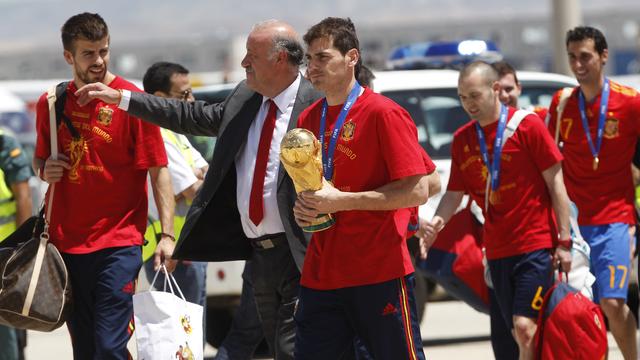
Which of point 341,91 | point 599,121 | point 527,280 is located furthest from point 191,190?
point 341,91

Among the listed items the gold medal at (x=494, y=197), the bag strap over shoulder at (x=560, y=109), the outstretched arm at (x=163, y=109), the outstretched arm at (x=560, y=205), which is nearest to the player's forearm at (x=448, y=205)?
the gold medal at (x=494, y=197)

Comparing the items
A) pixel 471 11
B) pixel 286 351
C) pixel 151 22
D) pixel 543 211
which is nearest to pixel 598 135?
pixel 543 211

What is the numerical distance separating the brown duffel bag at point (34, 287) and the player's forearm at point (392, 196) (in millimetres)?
1718

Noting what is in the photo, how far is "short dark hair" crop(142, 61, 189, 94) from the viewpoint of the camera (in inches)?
341

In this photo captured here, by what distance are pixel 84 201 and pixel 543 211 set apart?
2.36m

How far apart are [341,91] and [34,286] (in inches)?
70.6

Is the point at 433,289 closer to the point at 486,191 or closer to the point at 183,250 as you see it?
the point at 486,191

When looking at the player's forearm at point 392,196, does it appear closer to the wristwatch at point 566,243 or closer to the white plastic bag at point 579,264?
the wristwatch at point 566,243

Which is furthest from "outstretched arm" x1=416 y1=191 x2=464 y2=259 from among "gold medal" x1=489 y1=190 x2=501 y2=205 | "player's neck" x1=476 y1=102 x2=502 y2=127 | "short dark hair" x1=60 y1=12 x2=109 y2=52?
"short dark hair" x1=60 y1=12 x2=109 y2=52

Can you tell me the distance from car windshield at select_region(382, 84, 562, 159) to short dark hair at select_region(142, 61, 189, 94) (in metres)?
2.00

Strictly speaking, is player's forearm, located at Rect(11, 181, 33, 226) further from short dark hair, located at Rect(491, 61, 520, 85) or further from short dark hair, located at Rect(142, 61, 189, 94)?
short dark hair, located at Rect(491, 61, 520, 85)

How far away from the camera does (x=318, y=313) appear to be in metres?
6.00

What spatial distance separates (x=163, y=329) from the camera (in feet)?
21.5

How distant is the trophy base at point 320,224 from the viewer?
5781 millimetres
